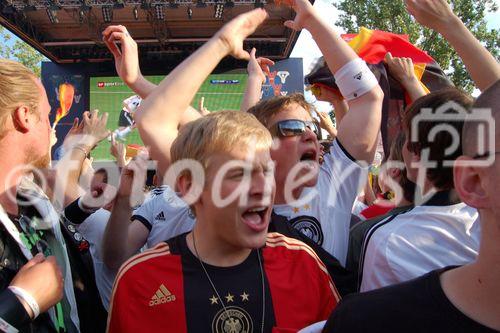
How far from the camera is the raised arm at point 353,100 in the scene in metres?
1.93

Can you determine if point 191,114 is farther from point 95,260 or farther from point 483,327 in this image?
point 483,327

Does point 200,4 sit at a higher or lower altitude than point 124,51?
higher

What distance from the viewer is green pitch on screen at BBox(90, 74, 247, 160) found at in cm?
1221

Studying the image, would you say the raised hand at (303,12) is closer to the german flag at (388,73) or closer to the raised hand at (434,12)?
the raised hand at (434,12)

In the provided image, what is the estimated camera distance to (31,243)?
5.66 ft

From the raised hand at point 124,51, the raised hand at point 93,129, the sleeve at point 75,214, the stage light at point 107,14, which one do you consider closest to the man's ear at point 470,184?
the raised hand at point 124,51

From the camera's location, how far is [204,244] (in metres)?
1.64

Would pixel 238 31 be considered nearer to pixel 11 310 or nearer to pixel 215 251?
pixel 215 251

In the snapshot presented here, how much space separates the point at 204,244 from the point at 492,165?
97cm

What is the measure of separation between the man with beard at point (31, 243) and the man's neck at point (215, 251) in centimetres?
46

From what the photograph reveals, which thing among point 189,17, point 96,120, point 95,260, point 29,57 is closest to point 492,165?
point 95,260

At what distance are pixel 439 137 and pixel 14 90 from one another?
1.51m

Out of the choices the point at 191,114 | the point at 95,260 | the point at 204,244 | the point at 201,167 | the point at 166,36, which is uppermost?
the point at 166,36

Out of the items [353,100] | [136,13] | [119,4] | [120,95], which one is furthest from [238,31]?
[120,95]
